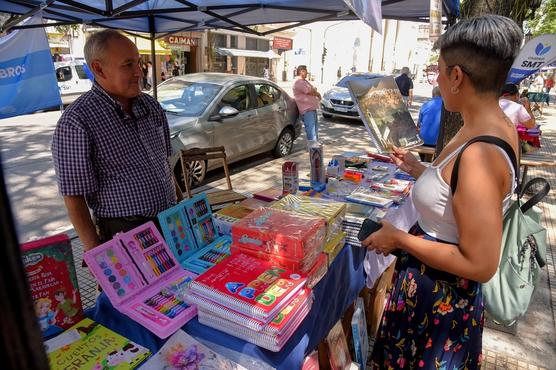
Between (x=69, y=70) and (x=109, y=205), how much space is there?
14062 millimetres

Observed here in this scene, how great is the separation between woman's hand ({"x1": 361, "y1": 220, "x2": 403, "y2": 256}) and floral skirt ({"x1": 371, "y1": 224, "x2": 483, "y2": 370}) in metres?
0.11

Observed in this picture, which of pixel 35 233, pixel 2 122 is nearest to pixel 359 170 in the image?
pixel 35 233

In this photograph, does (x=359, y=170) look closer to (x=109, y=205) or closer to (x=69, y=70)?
(x=109, y=205)

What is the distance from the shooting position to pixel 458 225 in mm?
1147

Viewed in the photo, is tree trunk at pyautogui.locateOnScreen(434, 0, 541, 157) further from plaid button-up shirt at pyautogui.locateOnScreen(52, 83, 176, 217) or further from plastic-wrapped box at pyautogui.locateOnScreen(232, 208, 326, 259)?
plaid button-up shirt at pyautogui.locateOnScreen(52, 83, 176, 217)

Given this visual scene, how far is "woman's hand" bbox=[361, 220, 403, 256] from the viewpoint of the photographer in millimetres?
1354

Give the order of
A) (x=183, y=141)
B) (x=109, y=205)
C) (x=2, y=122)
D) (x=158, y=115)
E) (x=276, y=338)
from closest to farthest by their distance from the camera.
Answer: (x=276, y=338) → (x=109, y=205) → (x=158, y=115) → (x=183, y=141) → (x=2, y=122)

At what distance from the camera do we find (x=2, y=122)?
10.1 m

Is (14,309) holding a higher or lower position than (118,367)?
higher

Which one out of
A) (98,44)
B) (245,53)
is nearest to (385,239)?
(98,44)

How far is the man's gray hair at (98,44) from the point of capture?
184 centimetres

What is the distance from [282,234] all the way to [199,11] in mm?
3267

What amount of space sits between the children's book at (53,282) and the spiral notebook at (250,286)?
451 millimetres

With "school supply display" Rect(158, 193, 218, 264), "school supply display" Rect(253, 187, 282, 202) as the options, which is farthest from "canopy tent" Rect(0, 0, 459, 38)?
"school supply display" Rect(158, 193, 218, 264)
